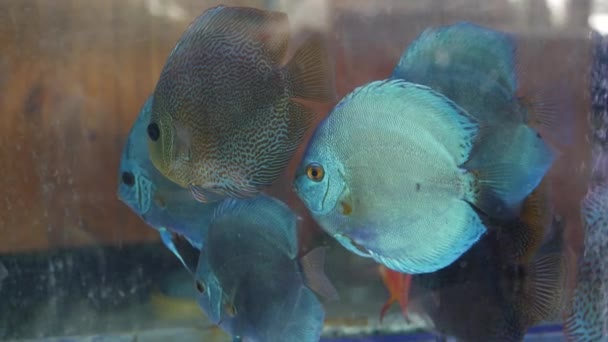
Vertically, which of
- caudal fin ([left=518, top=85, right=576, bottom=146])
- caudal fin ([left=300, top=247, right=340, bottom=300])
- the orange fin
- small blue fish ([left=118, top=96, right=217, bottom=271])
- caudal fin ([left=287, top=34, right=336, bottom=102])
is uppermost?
caudal fin ([left=287, top=34, right=336, bottom=102])

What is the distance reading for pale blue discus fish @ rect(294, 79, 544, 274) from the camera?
0.77 meters

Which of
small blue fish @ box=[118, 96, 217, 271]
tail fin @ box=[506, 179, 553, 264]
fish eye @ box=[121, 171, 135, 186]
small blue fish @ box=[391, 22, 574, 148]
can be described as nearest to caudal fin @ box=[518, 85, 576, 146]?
small blue fish @ box=[391, 22, 574, 148]

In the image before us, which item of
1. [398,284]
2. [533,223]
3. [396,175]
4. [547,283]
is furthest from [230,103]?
[547,283]

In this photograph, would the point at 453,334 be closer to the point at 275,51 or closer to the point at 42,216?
the point at 275,51

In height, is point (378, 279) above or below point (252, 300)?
below

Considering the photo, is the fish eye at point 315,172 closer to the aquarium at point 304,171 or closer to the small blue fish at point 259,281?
the aquarium at point 304,171

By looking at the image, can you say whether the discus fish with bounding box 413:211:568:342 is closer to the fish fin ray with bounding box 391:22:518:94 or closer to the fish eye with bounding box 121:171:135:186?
the fish fin ray with bounding box 391:22:518:94

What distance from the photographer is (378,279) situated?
131cm

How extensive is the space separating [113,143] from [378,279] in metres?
0.93

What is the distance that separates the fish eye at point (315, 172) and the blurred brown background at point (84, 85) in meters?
0.68

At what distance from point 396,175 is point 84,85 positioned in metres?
1.19

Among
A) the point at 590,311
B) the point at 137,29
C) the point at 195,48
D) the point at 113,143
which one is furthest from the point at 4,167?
the point at 590,311

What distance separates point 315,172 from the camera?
78cm

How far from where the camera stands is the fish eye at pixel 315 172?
0.78 meters
